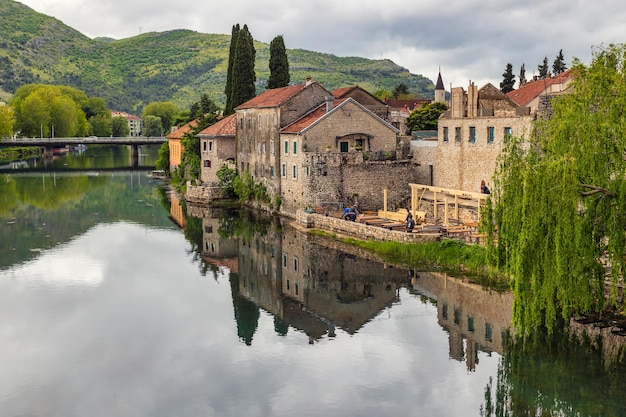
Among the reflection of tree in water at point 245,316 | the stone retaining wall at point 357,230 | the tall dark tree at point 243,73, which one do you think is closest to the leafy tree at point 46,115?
the tall dark tree at point 243,73

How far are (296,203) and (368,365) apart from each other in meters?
25.9

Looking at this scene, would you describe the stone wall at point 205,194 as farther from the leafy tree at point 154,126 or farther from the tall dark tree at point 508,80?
the leafy tree at point 154,126

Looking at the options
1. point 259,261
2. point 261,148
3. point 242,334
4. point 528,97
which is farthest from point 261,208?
point 242,334

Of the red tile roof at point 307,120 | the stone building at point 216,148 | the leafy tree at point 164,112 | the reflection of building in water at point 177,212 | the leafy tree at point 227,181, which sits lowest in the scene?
the reflection of building in water at point 177,212

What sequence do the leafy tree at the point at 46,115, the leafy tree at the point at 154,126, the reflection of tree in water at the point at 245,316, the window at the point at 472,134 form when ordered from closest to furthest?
the reflection of tree in water at the point at 245,316 → the window at the point at 472,134 → the leafy tree at the point at 46,115 → the leafy tree at the point at 154,126

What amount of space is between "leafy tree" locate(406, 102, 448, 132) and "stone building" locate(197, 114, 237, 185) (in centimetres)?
1778

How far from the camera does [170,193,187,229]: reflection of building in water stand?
51.7 metres

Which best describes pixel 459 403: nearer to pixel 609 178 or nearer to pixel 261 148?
pixel 609 178

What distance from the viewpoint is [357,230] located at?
4009 cm

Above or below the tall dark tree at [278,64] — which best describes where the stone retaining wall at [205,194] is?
below

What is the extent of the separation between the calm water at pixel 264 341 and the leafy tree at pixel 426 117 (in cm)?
3227

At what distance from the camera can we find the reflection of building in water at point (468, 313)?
80.4ft

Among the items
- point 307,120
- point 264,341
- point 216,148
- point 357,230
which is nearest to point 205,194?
point 216,148

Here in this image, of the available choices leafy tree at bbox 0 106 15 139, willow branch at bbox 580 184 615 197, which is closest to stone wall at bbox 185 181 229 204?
willow branch at bbox 580 184 615 197
